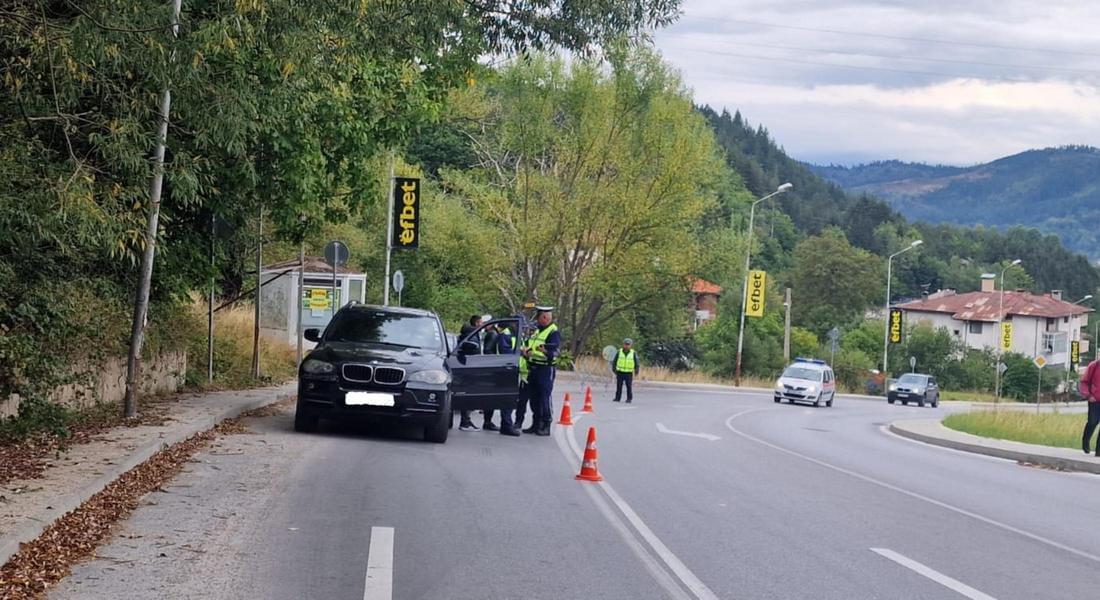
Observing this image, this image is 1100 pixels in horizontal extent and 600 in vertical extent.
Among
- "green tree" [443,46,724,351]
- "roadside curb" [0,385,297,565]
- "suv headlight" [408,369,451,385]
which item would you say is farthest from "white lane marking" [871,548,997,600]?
"green tree" [443,46,724,351]

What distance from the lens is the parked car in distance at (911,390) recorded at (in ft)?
196

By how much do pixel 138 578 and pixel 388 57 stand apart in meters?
8.90

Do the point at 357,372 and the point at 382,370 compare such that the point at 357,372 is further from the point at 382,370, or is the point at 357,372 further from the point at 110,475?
the point at 110,475

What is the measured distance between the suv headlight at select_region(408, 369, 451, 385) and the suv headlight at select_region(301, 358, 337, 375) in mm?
967

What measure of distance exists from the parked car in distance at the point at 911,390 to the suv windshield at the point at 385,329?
151ft

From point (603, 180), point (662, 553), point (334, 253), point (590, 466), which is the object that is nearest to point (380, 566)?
point (662, 553)

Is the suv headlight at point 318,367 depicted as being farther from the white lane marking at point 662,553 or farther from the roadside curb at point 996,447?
the roadside curb at point 996,447

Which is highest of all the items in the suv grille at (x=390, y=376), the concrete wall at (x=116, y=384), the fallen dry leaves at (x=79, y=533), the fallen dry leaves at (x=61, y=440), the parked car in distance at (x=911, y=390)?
the suv grille at (x=390, y=376)

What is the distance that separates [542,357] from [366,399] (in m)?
3.14

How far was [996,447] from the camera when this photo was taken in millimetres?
22672

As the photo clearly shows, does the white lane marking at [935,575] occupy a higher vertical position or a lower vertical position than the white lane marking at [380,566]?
higher

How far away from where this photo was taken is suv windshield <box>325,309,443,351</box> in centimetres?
1702

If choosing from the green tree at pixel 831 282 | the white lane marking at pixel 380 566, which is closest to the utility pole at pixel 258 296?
the white lane marking at pixel 380 566

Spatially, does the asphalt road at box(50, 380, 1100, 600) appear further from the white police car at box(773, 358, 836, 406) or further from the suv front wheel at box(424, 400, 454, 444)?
the white police car at box(773, 358, 836, 406)
